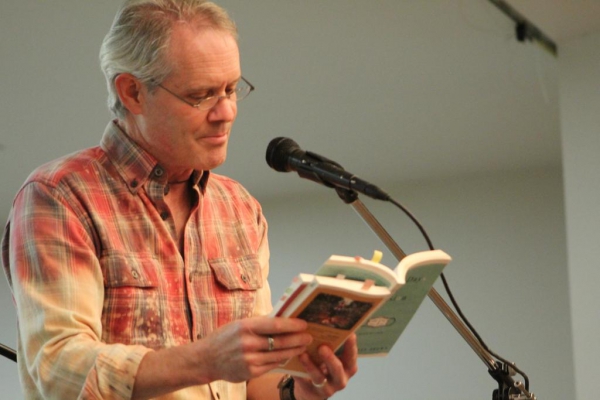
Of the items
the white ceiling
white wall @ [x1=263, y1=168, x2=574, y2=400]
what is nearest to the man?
the white ceiling

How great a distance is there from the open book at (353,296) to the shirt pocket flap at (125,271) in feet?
0.96

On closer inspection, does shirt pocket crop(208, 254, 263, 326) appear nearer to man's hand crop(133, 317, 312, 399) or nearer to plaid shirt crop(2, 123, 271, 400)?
plaid shirt crop(2, 123, 271, 400)

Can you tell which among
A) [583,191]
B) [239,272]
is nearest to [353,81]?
[583,191]

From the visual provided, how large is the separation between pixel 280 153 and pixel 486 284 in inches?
222

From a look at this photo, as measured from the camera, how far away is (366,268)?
132 cm

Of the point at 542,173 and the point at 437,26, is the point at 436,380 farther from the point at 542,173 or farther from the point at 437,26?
the point at 437,26

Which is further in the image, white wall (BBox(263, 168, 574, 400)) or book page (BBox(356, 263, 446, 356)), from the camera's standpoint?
white wall (BBox(263, 168, 574, 400))

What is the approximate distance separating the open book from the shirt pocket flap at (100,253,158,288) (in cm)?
29

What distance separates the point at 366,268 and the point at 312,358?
231 mm

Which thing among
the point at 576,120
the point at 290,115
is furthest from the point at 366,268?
the point at 290,115

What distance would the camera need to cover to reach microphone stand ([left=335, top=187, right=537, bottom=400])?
63.5 inches

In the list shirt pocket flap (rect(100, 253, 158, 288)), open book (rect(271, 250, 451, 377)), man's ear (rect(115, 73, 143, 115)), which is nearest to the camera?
open book (rect(271, 250, 451, 377))

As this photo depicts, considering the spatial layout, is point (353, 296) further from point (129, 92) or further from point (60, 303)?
point (129, 92)

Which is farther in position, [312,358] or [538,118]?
[538,118]
